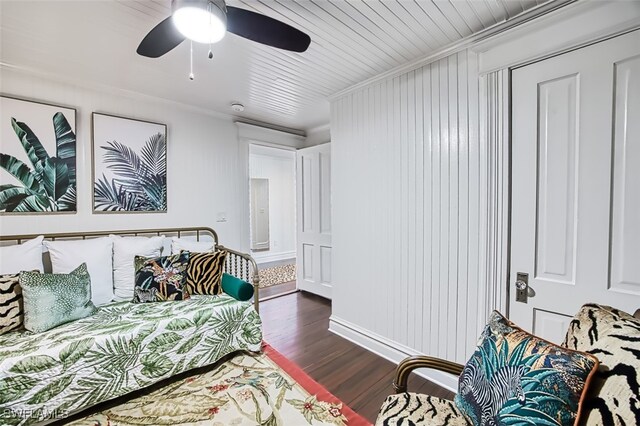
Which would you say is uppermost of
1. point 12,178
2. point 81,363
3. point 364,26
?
point 364,26

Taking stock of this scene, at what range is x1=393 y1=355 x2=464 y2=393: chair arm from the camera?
1.22 meters

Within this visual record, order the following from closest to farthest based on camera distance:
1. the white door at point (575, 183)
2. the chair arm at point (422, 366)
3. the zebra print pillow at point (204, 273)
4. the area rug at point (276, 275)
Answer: the chair arm at point (422, 366), the white door at point (575, 183), the zebra print pillow at point (204, 273), the area rug at point (276, 275)

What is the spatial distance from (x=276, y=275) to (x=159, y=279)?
2894 mm

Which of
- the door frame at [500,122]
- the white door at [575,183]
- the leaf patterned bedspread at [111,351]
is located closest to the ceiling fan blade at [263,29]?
the door frame at [500,122]

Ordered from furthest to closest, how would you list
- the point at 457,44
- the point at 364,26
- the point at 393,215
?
the point at 393,215
the point at 457,44
the point at 364,26

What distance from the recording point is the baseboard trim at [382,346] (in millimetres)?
1950

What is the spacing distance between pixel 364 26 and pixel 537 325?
6.71 ft

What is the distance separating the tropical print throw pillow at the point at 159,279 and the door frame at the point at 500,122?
2.28m

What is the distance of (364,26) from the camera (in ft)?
5.59

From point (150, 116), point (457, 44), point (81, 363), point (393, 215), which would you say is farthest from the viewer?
point (150, 116)

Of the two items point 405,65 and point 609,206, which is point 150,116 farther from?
point 609,206

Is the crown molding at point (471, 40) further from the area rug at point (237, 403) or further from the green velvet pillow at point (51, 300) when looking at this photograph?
the green velvet pillow at point (51, 300)

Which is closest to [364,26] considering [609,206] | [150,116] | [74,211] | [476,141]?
[476,141]

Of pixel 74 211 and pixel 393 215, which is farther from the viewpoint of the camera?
pixel 74 211
